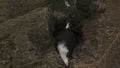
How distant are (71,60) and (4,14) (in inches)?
112

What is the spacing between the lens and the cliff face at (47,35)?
875 cm

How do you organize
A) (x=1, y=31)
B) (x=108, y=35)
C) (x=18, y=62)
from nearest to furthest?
1. (x=18, y=62)
2. (x=1, y=31)
3. (x=108, y=35)

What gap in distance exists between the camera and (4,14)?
34.8ft

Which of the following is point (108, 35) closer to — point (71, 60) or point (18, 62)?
point (71, 60)

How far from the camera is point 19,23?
9.65 meters

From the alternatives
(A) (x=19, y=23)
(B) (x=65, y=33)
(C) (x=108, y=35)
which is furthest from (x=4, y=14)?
(C) (x=108, y=35)

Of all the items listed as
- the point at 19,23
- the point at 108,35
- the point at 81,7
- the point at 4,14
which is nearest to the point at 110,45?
the point at 108,35

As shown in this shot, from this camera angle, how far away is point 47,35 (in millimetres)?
9492

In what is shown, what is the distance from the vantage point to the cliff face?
875 centimetres

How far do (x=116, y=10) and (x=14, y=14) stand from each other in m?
3.49

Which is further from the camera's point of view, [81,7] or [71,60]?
[81,7]

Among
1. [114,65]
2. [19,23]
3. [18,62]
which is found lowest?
[114,65]

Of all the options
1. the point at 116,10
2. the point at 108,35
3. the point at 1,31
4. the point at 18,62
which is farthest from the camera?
the point at 116,10

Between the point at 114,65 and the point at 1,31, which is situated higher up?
the point at 1,31
